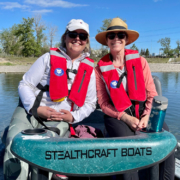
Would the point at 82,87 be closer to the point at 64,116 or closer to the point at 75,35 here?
the point at 64,116

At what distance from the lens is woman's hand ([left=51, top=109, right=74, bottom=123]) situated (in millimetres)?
1976

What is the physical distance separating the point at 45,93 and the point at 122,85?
29.3 inches

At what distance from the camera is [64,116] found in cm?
198

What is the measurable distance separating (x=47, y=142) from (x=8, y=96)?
18.3 ft

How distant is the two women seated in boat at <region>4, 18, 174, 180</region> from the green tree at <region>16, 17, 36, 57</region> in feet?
104

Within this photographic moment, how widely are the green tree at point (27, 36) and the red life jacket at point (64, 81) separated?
104ft

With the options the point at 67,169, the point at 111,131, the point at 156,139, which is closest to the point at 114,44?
the point at 111,131

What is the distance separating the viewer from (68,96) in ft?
6.88

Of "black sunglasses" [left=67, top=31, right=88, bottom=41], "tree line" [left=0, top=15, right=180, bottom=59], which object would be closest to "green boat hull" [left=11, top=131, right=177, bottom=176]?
"black sunglasses" [left=67, top=31, right=88, bottom=41]

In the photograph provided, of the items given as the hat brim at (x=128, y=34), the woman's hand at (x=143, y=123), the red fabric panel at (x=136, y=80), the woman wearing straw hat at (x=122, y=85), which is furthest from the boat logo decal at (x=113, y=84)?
the hat brim at (x=128, y=34)

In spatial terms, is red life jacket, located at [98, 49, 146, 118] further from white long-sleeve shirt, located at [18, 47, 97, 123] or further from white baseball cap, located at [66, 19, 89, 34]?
white baseball cap, located at [66, 19, 89, 34]

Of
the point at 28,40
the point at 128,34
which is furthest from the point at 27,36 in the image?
the point at 128,34

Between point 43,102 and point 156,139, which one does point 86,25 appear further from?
point 156,139

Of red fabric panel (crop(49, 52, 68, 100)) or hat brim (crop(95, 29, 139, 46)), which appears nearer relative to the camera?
red fabric panel (crop(49, 52, 68, 100))
